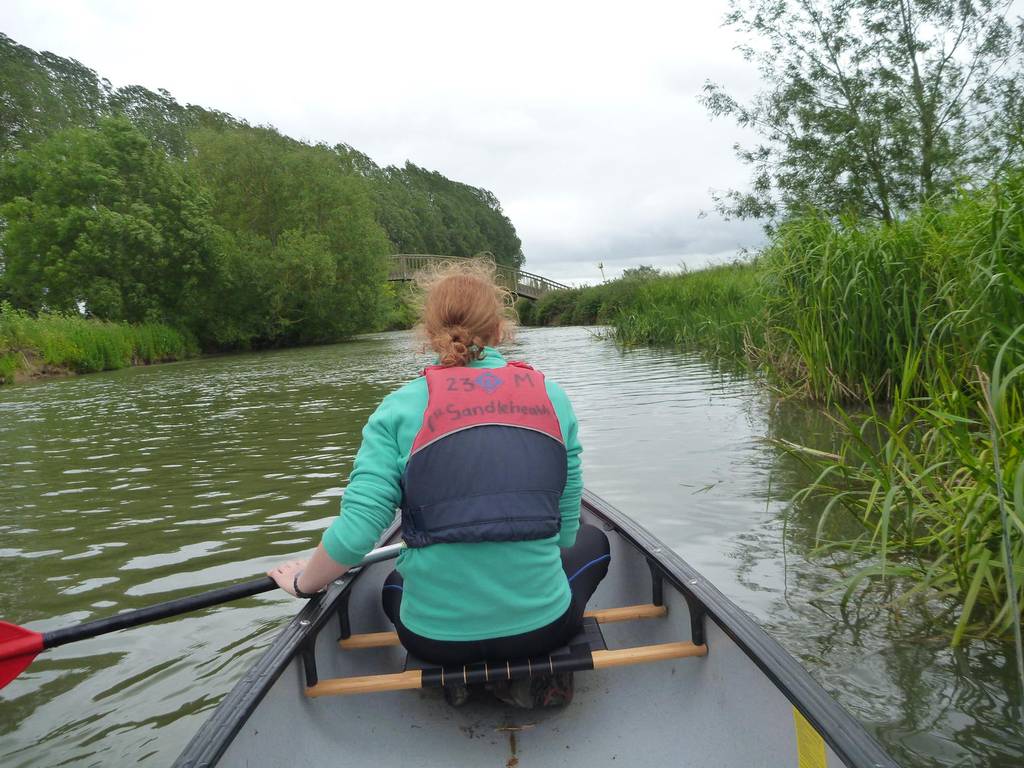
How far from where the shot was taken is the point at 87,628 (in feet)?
7.63

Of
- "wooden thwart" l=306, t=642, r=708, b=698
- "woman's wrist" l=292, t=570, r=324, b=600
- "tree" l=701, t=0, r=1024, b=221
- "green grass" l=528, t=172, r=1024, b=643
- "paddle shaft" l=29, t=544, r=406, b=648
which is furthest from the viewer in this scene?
"tree" l=701, t=0, r=1024, b=221

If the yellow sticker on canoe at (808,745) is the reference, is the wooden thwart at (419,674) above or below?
below

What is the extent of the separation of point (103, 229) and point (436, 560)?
84.5 ft

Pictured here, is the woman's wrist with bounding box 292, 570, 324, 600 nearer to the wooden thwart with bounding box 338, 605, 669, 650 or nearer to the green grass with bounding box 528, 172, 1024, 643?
the wooden thwart with bounding box 338, 605, 669, 650

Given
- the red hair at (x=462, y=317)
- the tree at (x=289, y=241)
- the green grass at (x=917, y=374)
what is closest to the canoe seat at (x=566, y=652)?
the red hair at (x=462, y=317)

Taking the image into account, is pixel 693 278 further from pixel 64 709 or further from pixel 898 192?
pixel 64 709

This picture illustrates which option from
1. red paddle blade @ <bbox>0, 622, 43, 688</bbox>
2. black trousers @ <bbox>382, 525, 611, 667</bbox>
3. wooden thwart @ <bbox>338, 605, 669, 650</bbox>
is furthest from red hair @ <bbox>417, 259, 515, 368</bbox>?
red paddle blade @ <bbox>0, 622, 43, 688</bbox>

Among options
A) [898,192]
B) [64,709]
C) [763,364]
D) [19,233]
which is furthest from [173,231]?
[64,709]

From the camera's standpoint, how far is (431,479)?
6.03ft

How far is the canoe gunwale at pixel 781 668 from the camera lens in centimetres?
136

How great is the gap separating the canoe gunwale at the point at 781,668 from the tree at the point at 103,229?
2496cm

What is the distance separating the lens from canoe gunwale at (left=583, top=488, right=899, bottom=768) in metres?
1.36

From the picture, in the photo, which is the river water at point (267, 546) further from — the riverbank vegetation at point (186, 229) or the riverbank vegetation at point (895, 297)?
the riverbank vegetation at point (186, 229)

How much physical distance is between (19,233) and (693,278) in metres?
20.9
